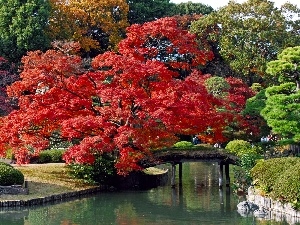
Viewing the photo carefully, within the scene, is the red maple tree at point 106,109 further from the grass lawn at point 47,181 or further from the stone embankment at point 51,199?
the stone embankment at point 51,199

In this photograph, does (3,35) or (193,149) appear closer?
(193,149)

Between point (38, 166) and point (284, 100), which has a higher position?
point (284, 100)

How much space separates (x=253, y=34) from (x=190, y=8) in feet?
46.9

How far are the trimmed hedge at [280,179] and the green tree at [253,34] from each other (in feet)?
73.4

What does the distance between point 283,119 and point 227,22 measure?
1997cm

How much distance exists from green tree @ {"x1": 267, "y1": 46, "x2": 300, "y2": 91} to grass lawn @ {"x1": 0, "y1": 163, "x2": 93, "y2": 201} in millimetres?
10690

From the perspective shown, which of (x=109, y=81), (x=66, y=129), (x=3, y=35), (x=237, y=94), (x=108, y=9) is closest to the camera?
(x=66, y=129)

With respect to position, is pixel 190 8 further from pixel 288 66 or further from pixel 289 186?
pixel 289 186

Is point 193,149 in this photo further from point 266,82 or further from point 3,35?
point 3,35

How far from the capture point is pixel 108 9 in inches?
2021

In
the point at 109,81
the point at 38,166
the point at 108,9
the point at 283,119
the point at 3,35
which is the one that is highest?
the point at 108,9

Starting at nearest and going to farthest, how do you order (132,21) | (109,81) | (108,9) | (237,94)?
1. (109,81)
2. (237,94)
3. (108,9)
4. (132,21)

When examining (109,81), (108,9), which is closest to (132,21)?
(108,9)

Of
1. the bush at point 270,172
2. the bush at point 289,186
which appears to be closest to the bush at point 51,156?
the bush at point 270,172
